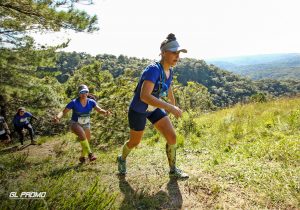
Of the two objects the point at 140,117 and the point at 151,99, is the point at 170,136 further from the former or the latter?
the point at 151,99

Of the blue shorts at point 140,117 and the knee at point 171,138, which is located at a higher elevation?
the blue shorts at point 140,117

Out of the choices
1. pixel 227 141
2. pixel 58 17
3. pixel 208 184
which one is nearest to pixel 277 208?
pixel 208 184

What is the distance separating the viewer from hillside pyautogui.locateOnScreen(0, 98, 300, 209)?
3777mm

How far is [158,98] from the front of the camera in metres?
4.70

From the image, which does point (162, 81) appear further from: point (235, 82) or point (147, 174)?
point (235, 82)

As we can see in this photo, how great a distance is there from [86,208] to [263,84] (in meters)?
162

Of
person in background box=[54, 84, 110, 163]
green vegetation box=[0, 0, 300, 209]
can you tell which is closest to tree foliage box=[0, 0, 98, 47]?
green vegetation box=[0, 0, 300, 209]

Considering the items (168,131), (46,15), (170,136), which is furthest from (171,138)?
(46,15)

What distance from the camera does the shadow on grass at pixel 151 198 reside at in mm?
4129

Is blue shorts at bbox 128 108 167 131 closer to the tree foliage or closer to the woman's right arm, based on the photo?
the woman's right arm

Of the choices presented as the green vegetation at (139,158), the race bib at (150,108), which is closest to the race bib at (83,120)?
the green vegetation at (139,158)

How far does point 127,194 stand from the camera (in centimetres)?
452

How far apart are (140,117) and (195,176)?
143 cm

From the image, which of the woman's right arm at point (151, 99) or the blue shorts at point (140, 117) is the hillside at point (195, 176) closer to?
the blue shorts at point (140, 117)
